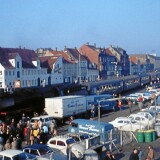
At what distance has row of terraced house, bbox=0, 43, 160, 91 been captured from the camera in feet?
224

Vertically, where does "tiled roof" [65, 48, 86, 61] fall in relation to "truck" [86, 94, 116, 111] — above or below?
above

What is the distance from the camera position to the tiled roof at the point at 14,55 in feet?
223

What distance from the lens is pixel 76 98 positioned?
36625 mm

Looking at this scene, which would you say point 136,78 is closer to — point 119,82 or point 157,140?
point 119,82

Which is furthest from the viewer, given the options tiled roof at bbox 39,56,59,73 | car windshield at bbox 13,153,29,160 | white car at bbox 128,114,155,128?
tiled roof at bbox 39,56,59,73

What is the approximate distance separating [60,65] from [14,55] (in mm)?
17445

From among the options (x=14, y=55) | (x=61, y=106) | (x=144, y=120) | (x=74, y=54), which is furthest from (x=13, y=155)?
(x=74, y=54)

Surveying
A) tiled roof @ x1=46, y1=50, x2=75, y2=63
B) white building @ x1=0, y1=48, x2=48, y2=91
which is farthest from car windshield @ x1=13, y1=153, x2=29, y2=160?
tiled roof @ x1=46, y1=50, x2=75, y2=63

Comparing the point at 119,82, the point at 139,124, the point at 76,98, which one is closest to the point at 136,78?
the point at 119,82

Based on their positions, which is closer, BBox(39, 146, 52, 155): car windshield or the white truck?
BBox(39, 146, 52, 155): car windshield

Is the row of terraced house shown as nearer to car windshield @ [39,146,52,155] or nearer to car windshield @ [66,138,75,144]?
car windshield @ [66,138,75,144]

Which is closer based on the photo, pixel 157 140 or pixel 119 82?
pixel 157 140

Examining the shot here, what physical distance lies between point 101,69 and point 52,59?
30346 millimetres

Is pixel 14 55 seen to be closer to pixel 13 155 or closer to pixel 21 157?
pixel 21 157
